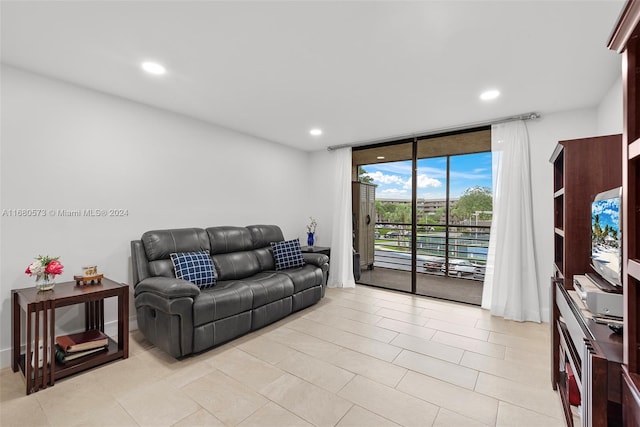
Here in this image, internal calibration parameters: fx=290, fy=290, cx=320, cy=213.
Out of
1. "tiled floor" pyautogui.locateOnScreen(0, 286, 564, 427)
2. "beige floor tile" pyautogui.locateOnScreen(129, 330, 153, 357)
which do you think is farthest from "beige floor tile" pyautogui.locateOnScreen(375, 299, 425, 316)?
"beige floor tile" pyautogui.locateOnScreen(129, 330, 153, 357)

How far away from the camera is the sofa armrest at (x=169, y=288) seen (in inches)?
94.9

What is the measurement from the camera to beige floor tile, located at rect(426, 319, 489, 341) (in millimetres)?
2990

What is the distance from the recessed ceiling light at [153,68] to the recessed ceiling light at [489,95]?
2885mm

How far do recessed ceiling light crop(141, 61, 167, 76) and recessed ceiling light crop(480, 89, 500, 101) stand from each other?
2.88 metres

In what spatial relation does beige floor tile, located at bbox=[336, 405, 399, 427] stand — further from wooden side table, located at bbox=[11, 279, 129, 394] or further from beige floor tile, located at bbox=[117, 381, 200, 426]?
wooden side table, located at bbox=[11, 279, 129, 394]

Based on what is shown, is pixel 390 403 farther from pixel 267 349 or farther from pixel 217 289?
pixel 217 289

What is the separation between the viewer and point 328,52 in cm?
210

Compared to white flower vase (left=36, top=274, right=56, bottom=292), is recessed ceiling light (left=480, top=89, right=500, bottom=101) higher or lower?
higher

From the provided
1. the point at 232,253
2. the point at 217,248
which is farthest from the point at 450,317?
the point at 217,248

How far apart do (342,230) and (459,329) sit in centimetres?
231

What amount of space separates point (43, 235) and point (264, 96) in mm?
2335

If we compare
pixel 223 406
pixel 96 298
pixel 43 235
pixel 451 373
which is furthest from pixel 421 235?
pixel 43 235

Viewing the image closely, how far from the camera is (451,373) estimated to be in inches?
90.2

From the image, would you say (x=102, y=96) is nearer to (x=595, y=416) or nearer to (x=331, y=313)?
(x=331, y=313)
